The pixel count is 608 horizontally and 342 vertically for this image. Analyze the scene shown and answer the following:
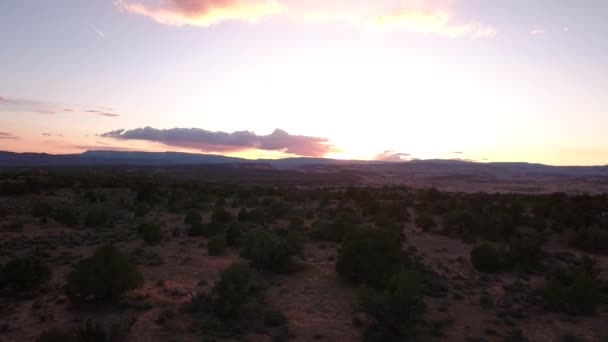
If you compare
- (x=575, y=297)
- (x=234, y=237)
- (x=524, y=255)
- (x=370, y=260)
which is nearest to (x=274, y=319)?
(x=370, y=260)

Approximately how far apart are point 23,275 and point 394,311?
A: 10247 millimetres

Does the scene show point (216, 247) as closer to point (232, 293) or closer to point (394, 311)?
point (232, 293)

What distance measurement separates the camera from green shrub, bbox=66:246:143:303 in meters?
10.3

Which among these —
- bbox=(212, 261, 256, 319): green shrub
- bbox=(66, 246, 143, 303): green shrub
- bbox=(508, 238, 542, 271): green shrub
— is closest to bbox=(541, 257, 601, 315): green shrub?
bbox=(508, 238, 542, 271): green shrub

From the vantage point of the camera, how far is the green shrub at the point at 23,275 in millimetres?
10938

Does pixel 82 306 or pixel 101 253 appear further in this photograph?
pixel 101 253

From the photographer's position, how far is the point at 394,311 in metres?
9.20

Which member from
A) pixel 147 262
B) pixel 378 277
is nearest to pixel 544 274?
pixel 378 277

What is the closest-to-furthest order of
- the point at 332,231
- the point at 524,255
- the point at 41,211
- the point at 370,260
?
the point at 370,260 → the point at 524,255 → the point at 332,231 → the point at 41,211

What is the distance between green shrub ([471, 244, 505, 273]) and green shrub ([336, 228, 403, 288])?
3.39 metres

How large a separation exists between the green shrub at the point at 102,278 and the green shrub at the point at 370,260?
681 cm

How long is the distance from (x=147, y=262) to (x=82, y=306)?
4937 mm

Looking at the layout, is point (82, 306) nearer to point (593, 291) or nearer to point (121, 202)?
point (593, 291)

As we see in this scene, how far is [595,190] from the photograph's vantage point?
73.4 m
